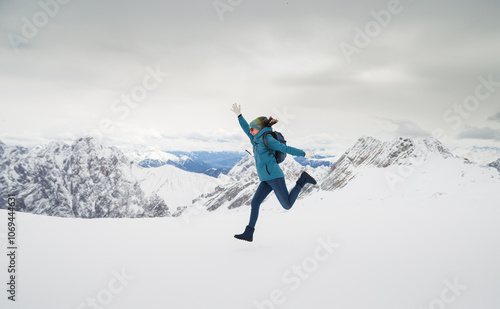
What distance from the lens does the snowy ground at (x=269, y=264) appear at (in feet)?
10.2

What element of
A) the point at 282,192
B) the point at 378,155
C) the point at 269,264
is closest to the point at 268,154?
the point at 282,192

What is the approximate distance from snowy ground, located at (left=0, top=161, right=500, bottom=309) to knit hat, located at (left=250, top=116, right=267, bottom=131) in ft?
7.42

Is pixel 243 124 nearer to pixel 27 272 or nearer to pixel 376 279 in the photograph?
pixel 376 279

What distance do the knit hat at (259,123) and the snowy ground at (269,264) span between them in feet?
7.42

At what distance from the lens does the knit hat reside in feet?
17.9

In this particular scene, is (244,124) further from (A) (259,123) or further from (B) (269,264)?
(B) (269,264)

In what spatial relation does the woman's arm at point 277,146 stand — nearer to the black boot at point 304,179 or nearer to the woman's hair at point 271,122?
the woman's hair at point 271,122

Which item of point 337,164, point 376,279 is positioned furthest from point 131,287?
point 337,164

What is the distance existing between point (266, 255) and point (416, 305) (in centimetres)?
217

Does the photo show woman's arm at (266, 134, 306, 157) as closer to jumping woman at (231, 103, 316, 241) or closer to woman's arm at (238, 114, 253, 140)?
jumping woman at (231, 103, 316, 241)

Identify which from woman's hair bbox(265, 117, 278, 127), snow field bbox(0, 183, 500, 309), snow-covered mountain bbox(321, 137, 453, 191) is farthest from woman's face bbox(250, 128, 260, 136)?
snow-covered mountain bbox(321, 137, 453, 191)

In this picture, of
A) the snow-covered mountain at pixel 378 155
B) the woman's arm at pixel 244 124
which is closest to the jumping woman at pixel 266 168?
the woman's arm at pixel 244 124

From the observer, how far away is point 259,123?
5484 millimetres

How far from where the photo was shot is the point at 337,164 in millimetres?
135375
